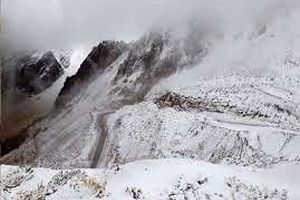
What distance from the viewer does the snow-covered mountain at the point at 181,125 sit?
38938 millimetres

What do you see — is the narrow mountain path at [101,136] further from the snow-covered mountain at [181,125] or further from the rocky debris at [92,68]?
the rocky debris at [92,68]

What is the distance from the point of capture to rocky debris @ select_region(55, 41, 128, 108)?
6708 inches

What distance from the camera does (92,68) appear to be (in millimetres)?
176875

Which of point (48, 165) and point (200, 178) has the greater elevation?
point (200, 178)

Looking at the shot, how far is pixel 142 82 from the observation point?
13700 cm

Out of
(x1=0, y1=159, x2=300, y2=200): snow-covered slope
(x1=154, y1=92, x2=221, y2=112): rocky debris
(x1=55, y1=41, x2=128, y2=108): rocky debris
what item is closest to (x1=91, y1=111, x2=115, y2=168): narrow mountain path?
(x1=154, y1=92, x2=221, y2=112): rocky debris

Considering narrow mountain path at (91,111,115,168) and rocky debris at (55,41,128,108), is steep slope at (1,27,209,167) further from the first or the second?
narrow mountain path at (91,111,115,168)

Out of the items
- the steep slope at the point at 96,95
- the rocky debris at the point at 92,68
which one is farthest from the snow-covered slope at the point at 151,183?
the rocky debris at the point at 92,68

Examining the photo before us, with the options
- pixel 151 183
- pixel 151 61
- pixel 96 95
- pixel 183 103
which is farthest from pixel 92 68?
pixel 151 183

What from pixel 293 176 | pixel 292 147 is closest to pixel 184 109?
pixel 292 147

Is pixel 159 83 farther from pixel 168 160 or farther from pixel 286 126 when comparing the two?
pixel 168 160

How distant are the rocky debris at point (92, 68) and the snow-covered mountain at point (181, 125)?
1.38m

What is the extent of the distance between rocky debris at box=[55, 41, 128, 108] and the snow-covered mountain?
1382 mm

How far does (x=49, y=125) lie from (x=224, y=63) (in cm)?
5782
